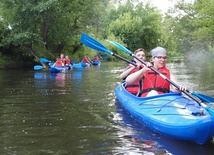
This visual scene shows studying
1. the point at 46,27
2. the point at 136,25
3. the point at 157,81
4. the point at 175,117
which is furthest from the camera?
the point at 136,25

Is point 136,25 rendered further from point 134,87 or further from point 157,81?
Result: point 157,81

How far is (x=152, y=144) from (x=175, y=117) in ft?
1.71

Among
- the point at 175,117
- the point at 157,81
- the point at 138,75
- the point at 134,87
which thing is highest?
the point at 138,75

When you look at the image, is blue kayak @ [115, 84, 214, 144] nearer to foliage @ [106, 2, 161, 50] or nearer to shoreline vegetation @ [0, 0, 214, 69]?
shoreline vegetation @ [0, 0, 214, 69]

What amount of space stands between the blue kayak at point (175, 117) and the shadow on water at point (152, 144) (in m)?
0.08

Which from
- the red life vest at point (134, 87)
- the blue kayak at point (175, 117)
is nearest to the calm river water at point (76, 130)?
the blue kayak at point (175, 117)

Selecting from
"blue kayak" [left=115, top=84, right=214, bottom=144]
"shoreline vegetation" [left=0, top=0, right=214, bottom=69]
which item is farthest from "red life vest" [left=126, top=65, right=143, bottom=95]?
"shoreline vegetation" [left=0, top=0, right=214, bottom=69]

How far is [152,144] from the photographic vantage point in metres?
4.75

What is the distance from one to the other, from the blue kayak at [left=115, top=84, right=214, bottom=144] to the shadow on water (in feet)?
0.27

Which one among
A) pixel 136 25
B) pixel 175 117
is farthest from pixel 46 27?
pixel 136 25

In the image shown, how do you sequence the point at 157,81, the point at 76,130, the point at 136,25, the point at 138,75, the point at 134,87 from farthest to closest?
the point at 136,25 → the point at 134,87 → the point at 157,81 → the point at 138,75 → the point at 76,130

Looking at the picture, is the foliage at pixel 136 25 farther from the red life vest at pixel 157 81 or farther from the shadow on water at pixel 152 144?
the shadow on water at pixel 152 144

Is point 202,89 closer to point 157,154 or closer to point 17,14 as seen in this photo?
point 157,154

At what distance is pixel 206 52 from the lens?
47.4 m
